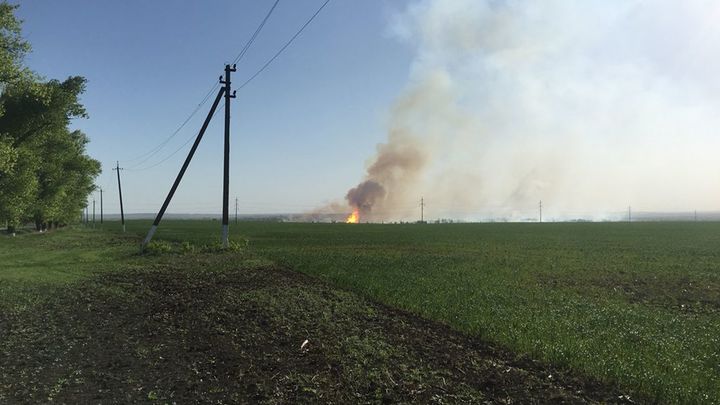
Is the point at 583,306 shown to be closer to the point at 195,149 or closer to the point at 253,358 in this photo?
the point at 253,358

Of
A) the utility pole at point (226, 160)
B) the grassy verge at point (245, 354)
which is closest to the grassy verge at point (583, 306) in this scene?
the grassy verge at point (245, 354)

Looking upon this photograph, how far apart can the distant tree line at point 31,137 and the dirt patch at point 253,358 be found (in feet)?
72.4

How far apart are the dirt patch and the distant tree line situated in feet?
72.4

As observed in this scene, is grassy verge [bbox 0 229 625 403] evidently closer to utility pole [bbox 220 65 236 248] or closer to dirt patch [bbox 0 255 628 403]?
dirt patch [bbox 0 255 628 403]

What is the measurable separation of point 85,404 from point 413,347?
18.7ft

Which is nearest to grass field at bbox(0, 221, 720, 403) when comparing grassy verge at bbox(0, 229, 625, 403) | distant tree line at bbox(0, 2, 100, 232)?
grassy verge at bbox(0, 229, 625, 403)

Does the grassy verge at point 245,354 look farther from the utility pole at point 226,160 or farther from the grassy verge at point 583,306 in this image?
the utility pole at point 226,160

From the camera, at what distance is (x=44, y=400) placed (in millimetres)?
6434

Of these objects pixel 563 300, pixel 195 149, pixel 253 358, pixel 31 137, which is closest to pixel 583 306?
pixel 563 300

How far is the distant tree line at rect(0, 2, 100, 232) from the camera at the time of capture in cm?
2898

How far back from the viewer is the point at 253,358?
8.60 m

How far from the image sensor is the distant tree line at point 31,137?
29.0m

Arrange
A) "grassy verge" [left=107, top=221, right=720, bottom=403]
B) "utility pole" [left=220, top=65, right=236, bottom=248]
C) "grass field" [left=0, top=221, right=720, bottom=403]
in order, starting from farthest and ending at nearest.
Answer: "utility pole" [left=220, top=65, right=236, bottom=248]
"grass field" [left=0, top=221, right=720, bottom=403]
"grassy verge" [left=107, top=221, right=720, bottom=403]

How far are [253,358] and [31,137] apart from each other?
1647 inches
